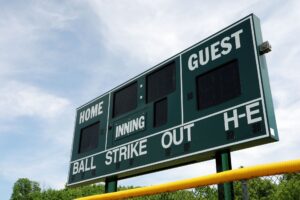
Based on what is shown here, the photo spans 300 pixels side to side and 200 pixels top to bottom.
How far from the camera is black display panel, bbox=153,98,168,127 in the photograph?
6.72m

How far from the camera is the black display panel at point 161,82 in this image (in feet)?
22.9

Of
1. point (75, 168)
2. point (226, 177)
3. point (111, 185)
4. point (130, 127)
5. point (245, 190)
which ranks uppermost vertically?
point (130, 127)

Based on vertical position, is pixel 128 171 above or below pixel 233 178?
above

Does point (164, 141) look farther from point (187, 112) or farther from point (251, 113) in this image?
point (251, 113)

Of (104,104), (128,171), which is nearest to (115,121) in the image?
(104,104)

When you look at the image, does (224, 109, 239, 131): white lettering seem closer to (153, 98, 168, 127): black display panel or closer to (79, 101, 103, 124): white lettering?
(153, 98, 168, 127): black display panel

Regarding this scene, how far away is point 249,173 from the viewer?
262 centimetres

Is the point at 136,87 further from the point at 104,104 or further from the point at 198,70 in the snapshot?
the point at 198,70

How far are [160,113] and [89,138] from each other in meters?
2.56

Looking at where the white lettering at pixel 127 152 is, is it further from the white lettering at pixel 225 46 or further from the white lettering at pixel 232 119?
the white lettering at pixel 225 46

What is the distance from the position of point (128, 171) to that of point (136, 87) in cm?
192

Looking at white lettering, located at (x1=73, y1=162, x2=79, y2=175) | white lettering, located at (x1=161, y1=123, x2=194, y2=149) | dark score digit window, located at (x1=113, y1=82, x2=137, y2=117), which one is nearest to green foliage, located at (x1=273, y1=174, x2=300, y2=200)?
white lettering, located at (x1=161, y1=123, x2=194, y2=149)

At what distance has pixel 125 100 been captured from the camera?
26.3 feet

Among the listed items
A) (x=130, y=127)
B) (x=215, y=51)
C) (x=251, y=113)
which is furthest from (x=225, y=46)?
(x=130, y=127)
